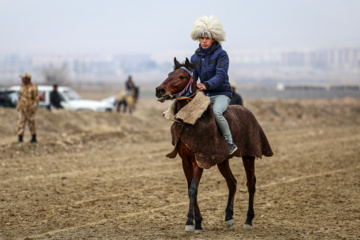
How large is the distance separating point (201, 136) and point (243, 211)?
252 cm

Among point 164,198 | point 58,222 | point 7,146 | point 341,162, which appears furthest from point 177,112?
point 7,146

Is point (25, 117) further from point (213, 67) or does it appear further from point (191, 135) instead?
point (191, 135)

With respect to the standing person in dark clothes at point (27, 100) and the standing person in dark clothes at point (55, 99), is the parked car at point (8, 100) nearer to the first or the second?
the standing person in dark clothes at point (55, 99)

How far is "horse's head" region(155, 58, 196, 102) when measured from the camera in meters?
7.15

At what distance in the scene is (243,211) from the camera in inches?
370

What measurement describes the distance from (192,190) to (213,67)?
1.72 metres

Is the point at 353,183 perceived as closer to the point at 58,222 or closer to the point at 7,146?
the point at 58,222

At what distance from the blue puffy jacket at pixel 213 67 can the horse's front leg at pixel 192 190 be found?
106cm

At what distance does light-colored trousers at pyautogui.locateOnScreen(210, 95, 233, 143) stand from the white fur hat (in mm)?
870

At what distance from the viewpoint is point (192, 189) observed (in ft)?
24.3

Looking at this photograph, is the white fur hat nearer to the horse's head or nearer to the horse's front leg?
the horse's head

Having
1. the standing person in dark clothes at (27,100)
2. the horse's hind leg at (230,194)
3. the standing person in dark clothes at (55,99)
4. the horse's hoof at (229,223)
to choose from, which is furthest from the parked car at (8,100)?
the horse's hoof at (229,223)

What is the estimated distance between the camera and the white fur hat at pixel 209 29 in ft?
25.6

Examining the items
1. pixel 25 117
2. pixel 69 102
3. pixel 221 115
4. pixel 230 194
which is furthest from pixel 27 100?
pixel 69 102
